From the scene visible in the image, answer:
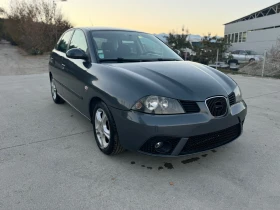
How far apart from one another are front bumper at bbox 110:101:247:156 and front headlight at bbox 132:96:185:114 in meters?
0.05

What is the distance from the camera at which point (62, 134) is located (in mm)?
3619

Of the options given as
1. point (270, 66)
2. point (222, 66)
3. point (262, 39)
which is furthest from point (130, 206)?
point (262, 39)

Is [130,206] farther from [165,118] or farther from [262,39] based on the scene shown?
[262,39]

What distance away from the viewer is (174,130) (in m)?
2.30

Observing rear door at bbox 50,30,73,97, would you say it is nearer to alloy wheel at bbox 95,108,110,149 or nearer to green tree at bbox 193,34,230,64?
alloy wheel at bbox 95,108,110,149

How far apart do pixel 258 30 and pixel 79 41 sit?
39.6 meters

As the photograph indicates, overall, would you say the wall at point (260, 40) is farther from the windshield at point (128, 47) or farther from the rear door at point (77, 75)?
the rear door at point (77, 75)

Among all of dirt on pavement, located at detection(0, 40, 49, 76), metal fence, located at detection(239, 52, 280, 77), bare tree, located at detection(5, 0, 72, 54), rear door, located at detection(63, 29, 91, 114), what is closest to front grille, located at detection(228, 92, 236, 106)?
rear door, located at detection(63, 29, 91, 114)

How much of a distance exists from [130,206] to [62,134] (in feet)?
6.28

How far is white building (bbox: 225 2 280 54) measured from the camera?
111 ft

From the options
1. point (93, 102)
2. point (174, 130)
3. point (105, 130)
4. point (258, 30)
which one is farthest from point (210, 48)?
point (258, 30)

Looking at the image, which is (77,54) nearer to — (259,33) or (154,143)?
(154,143)

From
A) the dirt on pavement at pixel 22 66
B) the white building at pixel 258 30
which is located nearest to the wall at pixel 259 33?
the white building at pixel 258 30

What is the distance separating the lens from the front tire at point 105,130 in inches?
105
